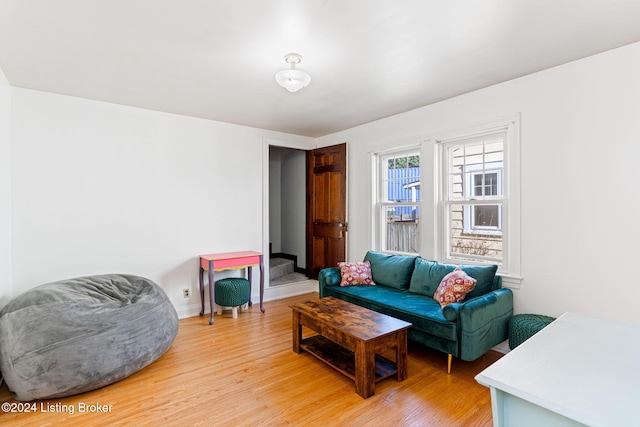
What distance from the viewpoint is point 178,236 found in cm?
394

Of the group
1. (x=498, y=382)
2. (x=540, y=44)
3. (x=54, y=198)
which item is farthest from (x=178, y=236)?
(x=540, y=44)

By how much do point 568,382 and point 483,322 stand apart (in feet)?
5.21

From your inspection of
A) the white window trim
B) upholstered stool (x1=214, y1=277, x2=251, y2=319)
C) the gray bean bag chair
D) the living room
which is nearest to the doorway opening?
the living room

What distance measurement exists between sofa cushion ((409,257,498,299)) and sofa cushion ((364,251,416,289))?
0.32ft

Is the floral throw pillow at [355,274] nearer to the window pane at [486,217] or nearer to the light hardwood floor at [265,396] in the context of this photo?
the light hardwood floor at [265,396]

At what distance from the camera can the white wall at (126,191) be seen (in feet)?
10.2

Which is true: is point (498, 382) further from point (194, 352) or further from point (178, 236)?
point (178, 236)

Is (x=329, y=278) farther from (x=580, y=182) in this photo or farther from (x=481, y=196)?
(x=580, y=182)

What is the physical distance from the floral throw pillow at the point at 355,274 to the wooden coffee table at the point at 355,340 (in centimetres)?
64

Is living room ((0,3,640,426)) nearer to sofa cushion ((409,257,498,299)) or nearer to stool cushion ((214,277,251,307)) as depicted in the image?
sofa cushion ((409,257,498,299))

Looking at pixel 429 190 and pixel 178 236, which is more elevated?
pixel 429 190

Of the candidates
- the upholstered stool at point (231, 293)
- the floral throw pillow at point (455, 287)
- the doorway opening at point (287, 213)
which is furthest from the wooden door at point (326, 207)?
the floral throw pillow at point (455, 287)

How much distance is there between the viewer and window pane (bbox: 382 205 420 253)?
157 inches

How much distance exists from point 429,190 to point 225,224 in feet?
8.68
